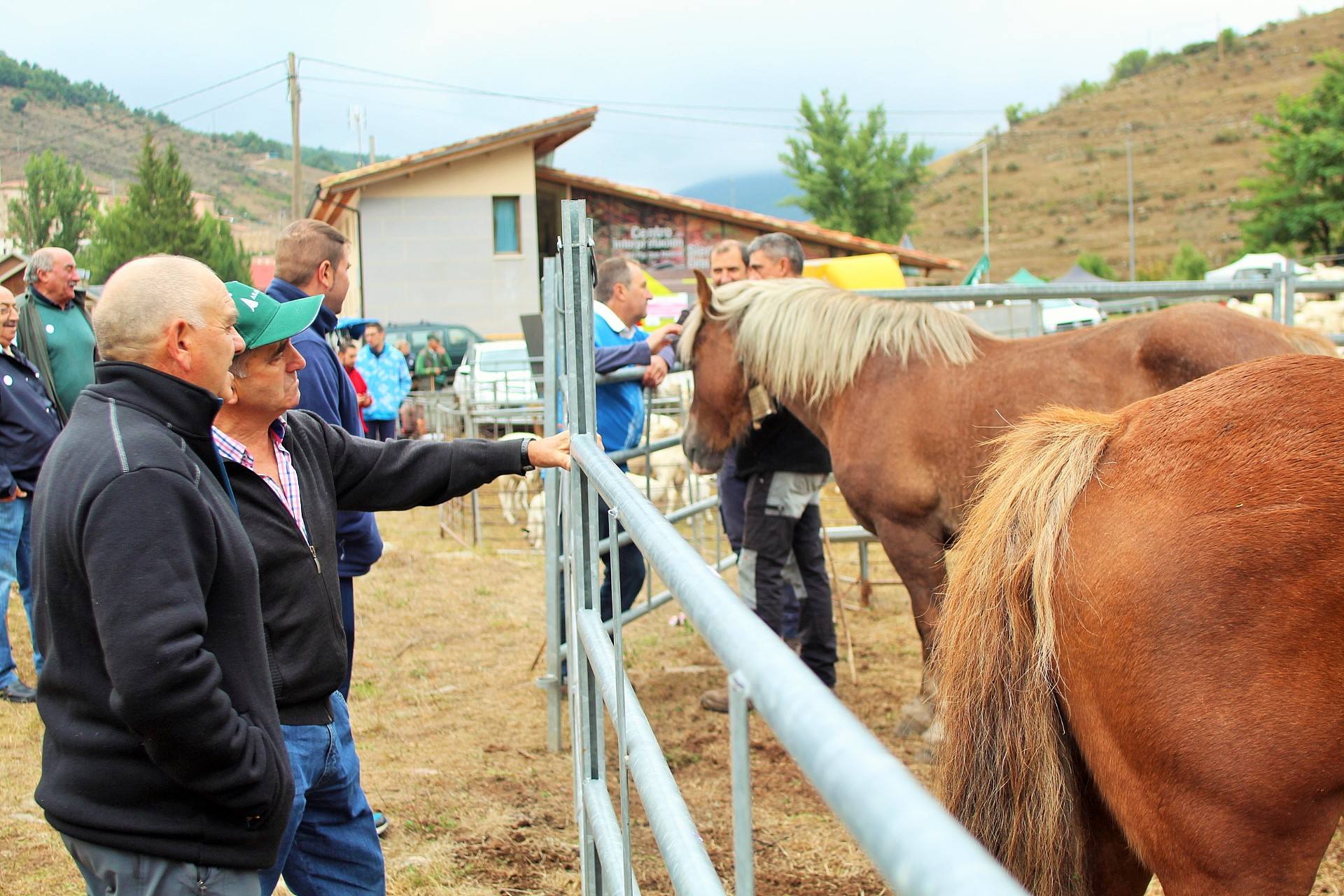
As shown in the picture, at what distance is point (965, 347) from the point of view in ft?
13.2

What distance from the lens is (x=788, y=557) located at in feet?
15.3

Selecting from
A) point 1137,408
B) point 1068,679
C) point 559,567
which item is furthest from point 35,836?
point 1137,408

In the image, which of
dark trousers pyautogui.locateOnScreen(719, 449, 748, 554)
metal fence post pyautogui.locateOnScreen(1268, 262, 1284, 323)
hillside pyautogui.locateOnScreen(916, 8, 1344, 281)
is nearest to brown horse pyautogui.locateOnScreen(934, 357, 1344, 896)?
dark trousers pyautogui.locateOnScreen(719, 449, 748, 554)

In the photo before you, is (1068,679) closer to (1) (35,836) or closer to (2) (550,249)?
(1) (35,836)

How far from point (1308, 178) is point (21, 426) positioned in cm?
3540

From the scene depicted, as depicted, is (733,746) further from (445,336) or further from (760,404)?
(445,336)

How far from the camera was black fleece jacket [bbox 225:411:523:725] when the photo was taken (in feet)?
6.23

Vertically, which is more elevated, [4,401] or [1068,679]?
[4,401]

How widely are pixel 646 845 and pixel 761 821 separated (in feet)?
1.31

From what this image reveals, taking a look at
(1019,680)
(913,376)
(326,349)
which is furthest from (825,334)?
(1019,680)

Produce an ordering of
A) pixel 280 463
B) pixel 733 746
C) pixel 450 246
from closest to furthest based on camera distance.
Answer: pixel 733 746 → pixel 280 463 → pixel 450 246

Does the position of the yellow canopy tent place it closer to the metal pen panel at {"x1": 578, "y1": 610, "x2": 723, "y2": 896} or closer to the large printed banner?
the metal pen panel at {"x1": 578, "y1": 610, "x2": 723, "y2": 896}

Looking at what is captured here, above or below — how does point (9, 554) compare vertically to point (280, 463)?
below

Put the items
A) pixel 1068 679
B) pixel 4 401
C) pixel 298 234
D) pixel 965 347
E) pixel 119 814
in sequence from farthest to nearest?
pixel 4 401 → pixel 965 347 → pixel 298 234 → pixel 1068 679 → pixel 119 814
